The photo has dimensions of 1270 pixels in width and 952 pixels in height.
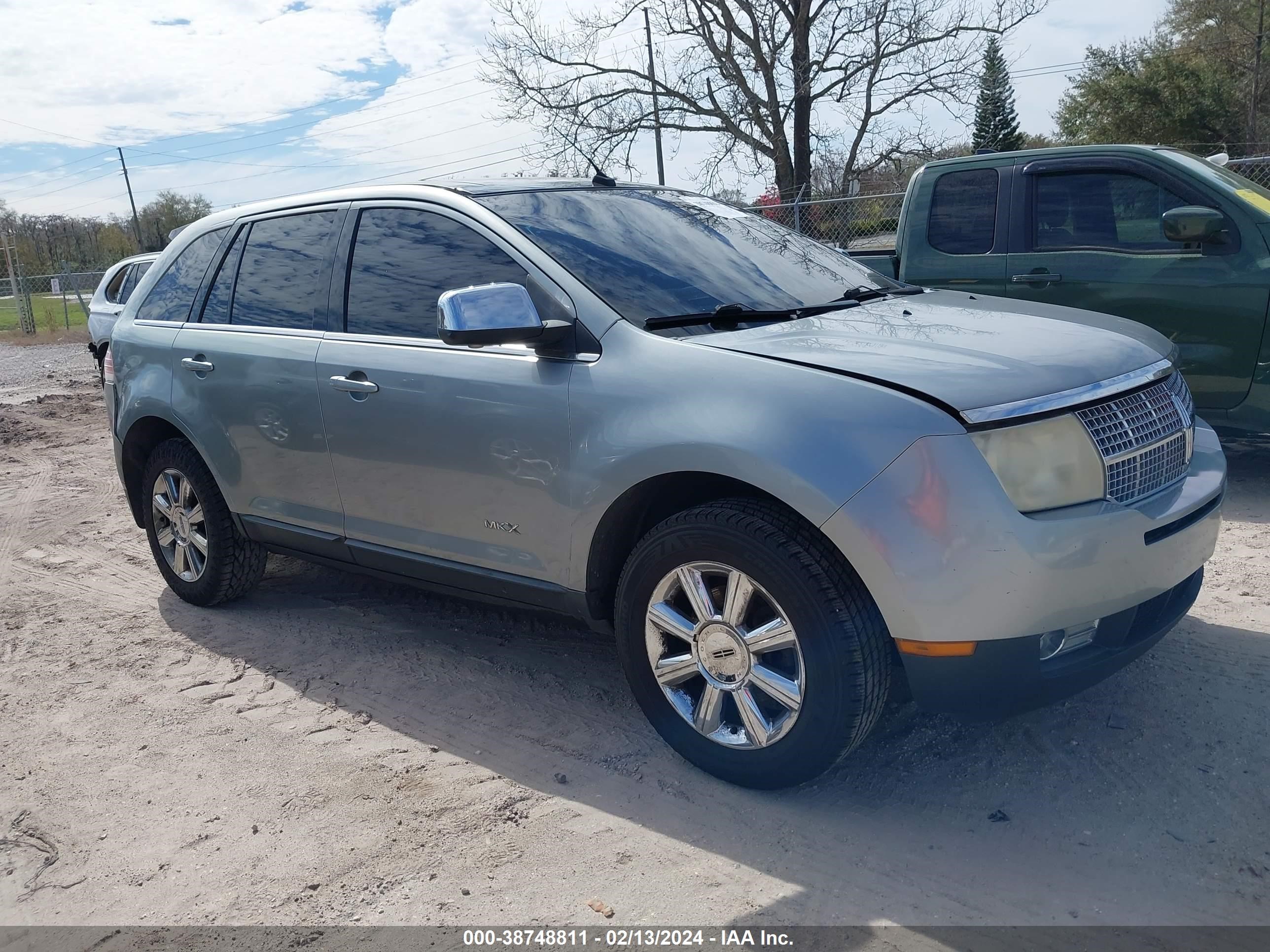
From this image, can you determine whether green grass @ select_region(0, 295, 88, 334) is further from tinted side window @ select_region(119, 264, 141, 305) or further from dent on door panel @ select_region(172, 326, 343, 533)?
dent on door panel @ select_region(172, 326, 343, 533)

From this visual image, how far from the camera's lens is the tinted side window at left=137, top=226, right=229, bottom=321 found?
Result: 4.94 metres

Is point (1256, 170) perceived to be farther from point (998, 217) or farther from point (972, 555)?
point (972, 555)

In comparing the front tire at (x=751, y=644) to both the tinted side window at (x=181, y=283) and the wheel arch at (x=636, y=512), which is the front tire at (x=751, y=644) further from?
the tinted side window at (x=181, y=283)

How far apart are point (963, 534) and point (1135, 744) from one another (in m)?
1.19

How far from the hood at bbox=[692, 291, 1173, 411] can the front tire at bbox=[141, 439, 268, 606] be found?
2.73 m

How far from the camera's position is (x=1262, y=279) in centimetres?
572

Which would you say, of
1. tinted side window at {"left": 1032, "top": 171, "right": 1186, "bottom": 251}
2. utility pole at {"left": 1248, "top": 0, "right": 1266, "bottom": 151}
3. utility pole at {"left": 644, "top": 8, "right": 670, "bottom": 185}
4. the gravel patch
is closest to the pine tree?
utility pole at {"left": 1248, "top": 0, "right": 1266, "bottom": 151}

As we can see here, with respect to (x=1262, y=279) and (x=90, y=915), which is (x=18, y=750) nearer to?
(x=90, y=915)

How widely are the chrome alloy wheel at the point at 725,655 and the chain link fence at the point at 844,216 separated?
440 inches

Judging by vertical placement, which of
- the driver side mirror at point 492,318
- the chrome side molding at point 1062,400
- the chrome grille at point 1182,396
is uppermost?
the driver side mirror at point 492,318

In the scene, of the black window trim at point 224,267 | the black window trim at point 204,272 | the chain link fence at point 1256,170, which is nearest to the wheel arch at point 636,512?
the black window trim at point 224,267

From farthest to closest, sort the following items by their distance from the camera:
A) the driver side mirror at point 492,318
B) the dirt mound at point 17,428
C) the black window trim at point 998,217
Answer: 1. the dirt mound at point 17,428
2. the black window trim at point 998,217
3. the driver side mirror at point 492,318

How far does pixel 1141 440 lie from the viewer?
116 inches

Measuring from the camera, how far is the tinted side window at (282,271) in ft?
14.0
